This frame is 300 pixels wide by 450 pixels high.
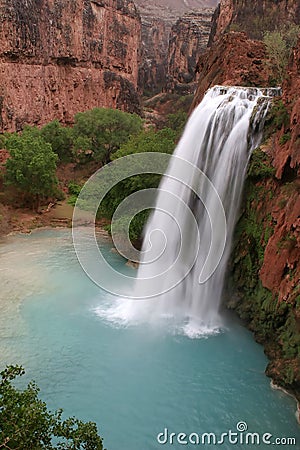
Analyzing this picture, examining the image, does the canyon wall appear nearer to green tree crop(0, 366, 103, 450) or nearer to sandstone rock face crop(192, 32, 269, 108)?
sandstone rock face crop(192, 32, 269, 108)

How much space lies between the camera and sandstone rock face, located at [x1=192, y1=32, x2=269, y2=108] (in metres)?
14.9

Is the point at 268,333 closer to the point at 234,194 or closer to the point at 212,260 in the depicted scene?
the point at 212,260

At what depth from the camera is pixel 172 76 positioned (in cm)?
5444

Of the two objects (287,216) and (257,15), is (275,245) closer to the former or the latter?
(287,216)

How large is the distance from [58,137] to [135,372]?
21.3 metres

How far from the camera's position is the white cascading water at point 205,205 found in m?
10.4

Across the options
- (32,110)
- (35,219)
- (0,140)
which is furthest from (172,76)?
(35,219)

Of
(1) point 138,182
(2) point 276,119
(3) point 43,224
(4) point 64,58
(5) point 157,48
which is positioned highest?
(5) point 157,48

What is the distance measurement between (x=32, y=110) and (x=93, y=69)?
8.45m

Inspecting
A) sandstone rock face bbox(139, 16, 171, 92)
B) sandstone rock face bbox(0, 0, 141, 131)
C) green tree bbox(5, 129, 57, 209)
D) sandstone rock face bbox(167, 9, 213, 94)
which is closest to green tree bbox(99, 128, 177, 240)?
green tree bbox(5, 129, 57, 209)

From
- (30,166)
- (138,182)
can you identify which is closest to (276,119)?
(138,182)

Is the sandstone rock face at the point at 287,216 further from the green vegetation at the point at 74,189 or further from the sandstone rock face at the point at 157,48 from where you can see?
the sandstone rock face at the point at 157,48

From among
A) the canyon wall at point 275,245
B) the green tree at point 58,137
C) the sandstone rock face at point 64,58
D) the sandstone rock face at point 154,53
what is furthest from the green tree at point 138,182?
the sandstone rock face at point 154,53

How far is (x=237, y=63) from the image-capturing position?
15.3 m
